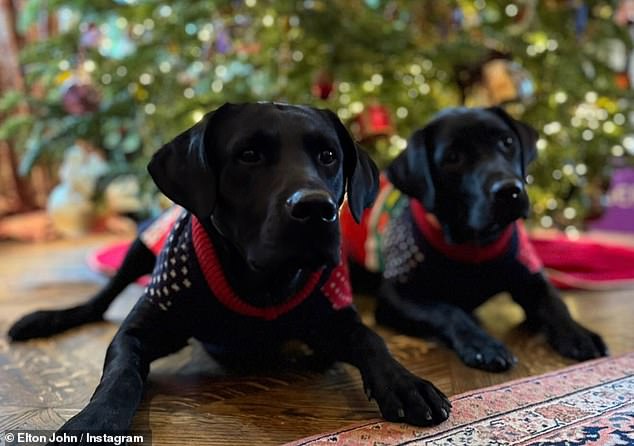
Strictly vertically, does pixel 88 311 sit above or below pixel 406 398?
below

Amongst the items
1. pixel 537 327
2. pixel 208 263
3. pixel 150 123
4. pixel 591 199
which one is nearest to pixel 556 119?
pixel 591 199

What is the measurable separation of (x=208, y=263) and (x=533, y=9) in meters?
2.33

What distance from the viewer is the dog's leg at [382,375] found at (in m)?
1.11

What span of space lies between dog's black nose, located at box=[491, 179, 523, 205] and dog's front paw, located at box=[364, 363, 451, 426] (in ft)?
1.95

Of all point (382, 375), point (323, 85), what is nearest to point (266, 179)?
point (382, 375)

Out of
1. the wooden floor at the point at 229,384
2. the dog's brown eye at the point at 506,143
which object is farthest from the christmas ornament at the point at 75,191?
the dog's brown eye at the point at 506,143

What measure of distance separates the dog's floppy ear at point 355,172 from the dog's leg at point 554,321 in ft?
2.15

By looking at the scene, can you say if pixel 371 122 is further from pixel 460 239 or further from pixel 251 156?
pixel 251 156

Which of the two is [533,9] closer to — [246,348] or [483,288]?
[483,288]

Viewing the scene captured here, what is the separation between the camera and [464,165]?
68.4 inches

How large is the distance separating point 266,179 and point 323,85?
5.41 ft

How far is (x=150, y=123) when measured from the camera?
3.11m

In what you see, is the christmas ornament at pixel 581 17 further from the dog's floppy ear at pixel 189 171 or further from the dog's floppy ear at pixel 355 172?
the dog's floppy ear at pixel 189 171

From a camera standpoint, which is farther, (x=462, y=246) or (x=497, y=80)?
(x=497, y=80)
